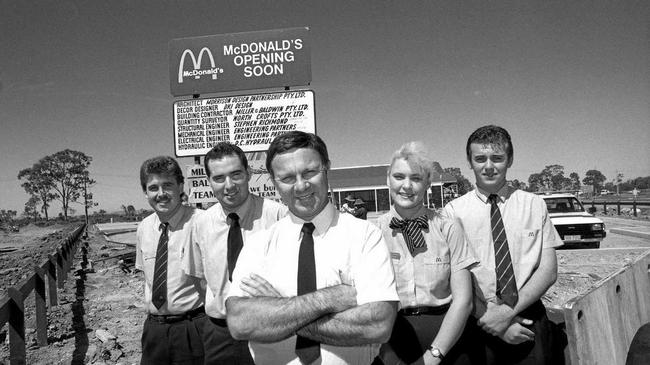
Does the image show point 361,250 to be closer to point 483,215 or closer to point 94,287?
point 483,215

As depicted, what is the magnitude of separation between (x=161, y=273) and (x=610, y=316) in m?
2.85

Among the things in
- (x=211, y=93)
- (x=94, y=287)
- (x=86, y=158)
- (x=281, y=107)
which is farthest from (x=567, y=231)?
(x=86, y=158)

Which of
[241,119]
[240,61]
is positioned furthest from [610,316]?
[240,61]

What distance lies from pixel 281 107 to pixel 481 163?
4567 mm

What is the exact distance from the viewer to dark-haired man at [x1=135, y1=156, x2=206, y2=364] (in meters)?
2.99

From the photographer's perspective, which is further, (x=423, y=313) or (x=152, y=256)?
(x=152, y=256)

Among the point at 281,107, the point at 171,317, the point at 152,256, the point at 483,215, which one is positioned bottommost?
Result: the point at 171,317

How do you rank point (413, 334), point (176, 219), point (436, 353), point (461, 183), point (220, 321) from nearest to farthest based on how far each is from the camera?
1. point (436, 353)
2. point (413, 334)
3. point (220, 321)
4. point (176, 219)
5. point (461, 183)

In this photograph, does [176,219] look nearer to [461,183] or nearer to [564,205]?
[564,205]

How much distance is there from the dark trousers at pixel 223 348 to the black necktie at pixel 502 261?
166cm

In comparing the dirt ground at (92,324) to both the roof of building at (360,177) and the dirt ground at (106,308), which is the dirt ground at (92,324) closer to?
the dirt ground at (106,308)

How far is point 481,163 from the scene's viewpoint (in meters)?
2.62

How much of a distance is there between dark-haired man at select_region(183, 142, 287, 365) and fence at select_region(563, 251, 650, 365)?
191cm

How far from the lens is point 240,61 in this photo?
6648mm
